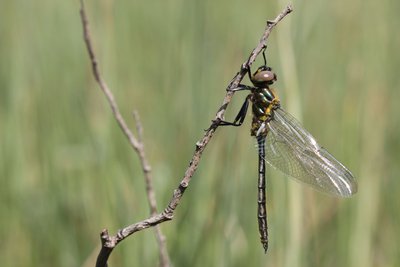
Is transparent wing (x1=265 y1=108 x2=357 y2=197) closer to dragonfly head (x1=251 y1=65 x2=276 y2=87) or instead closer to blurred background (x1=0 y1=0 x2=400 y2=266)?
blurred background (x1=0 y1=0 x2=400 y2=266)

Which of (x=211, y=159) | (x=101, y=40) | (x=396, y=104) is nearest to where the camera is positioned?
(x=211, y=159)

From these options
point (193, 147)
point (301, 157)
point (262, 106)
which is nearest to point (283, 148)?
point (301, 157)

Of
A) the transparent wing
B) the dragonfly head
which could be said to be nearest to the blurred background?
the transparent wing

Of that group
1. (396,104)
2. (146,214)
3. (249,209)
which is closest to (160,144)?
(249,209)

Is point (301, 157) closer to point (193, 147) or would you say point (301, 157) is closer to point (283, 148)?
point (283, 148)

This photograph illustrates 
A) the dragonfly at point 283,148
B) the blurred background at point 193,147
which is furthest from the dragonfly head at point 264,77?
the blurred background at point 193,147

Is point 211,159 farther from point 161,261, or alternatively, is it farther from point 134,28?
point 134,28
